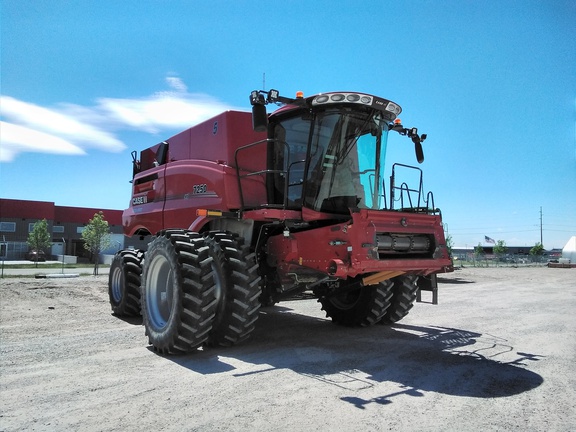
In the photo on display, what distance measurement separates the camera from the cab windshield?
6.75 metres

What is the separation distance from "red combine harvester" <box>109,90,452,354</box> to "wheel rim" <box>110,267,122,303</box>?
3009 millimetres

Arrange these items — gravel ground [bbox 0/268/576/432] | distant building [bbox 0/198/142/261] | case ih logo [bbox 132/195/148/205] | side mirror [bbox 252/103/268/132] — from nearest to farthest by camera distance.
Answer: gravel ground [bbox 0/268/576/432]
side mirror [bbox 252/103/268/132]
case ih logo [bbox 132/195/148/205]
distant building [bbox 0/198/142/261]

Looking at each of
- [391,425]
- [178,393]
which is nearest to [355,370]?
[391,425]

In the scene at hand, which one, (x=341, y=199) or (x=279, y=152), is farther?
(x=279, y=152)

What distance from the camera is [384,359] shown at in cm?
622

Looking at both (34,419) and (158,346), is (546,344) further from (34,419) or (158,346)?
(34,419)

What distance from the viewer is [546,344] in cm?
745

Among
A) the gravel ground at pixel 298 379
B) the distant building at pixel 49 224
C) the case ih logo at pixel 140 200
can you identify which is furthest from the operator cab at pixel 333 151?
the distant building at pixel 49 224

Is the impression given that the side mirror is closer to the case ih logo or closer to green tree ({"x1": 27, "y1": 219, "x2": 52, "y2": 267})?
the case ih logo

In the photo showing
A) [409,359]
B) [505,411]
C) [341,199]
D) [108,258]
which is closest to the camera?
[505,411]

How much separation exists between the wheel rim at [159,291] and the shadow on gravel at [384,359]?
42.5 inches

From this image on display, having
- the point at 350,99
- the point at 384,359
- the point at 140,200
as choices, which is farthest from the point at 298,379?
the point at 140,200

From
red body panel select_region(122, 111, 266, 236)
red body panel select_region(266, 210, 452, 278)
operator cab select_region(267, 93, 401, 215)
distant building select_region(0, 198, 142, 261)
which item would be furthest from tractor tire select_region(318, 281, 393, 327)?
distant building select_region(0, 198, 142, 261)

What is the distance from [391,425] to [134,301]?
724 centimetres
